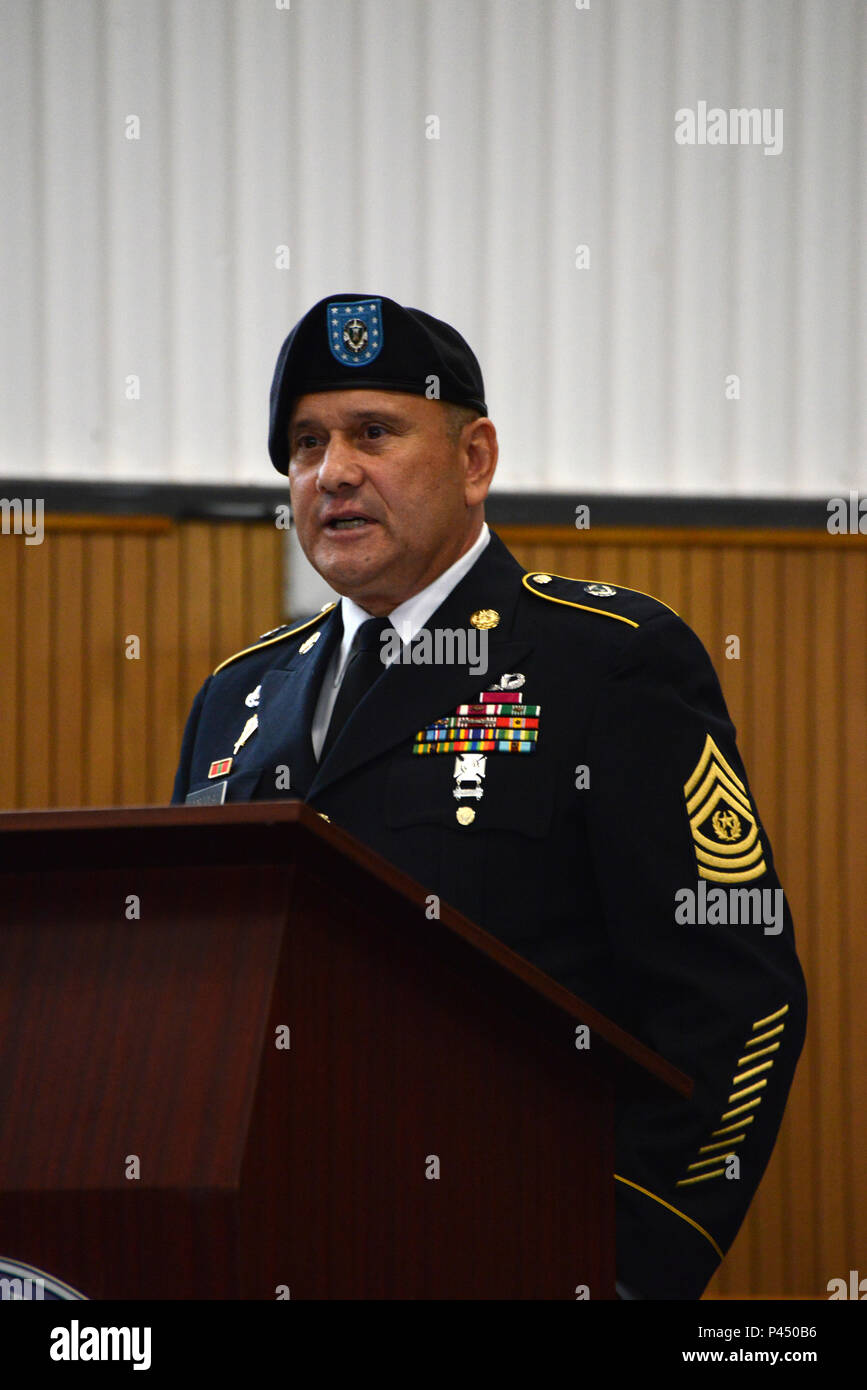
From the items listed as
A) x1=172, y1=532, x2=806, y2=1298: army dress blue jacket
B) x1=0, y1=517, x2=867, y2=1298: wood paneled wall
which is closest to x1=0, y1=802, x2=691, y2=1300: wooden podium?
x1=172, y1=532, x2=806, y2=1298: army dress blue jacket

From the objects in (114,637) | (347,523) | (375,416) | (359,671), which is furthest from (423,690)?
(114,637)

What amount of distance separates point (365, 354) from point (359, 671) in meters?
0.35

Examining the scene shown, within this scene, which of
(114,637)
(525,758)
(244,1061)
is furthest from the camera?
(114,637)

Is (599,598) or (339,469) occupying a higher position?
(339,469)

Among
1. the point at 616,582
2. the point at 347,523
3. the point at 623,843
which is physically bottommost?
the point at 623,843

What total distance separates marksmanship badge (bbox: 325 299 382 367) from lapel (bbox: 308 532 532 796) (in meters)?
0.28

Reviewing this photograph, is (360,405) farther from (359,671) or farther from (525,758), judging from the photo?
(525,758)

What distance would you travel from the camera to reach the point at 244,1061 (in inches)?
32.4

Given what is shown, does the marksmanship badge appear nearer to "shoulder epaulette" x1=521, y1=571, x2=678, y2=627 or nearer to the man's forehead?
the man's forehead

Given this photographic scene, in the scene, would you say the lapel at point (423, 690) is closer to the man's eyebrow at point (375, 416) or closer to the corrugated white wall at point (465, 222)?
the man's eyebrow at point (375, 416)

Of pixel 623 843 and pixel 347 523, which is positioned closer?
pixel 623 843

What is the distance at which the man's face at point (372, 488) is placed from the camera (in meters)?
1.69

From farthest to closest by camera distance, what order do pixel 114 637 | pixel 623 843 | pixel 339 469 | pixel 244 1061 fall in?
pixel 114 637, pixel 339 469, pixel 623 843, pixel 244 1061

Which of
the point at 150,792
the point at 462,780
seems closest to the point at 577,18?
the point at 150,792
